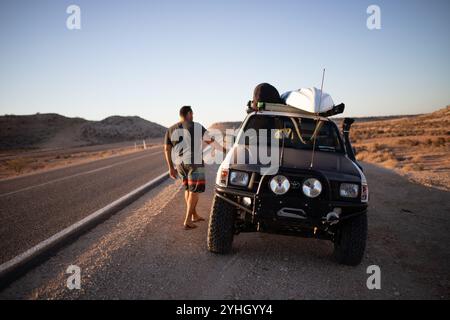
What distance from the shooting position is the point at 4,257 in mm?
3551

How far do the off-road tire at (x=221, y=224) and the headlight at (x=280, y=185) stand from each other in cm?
68

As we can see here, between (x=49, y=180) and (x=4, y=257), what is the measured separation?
6.89 metres

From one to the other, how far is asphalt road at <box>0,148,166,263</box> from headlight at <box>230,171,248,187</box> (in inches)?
115

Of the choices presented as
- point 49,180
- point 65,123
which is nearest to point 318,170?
point 49,180

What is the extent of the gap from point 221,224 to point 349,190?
5.31 feet

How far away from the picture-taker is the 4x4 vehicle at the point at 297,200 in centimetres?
326

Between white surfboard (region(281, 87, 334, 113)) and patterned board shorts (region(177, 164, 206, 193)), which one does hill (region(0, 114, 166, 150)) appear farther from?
white surfboard (region(281, 87, 334, 113))

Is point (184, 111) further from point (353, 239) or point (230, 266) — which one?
point (353, 239)

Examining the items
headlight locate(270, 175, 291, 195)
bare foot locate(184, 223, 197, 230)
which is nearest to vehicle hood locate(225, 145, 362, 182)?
headlight locate(270, 175, 291, 195)

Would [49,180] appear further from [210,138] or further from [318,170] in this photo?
[318,170]

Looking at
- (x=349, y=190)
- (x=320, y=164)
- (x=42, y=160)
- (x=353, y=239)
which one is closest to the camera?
(x=349, y=190)

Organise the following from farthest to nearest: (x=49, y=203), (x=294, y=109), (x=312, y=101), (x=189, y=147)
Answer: (x=49, y=203) < (x=294, y=109) < (x=312, y=101) < (x=189, y=147)

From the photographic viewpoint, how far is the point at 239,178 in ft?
11.6

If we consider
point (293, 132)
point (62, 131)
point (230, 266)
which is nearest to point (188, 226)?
point (230, 266)
